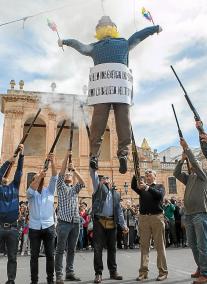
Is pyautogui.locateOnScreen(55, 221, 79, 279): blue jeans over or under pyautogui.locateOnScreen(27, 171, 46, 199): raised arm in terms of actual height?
under

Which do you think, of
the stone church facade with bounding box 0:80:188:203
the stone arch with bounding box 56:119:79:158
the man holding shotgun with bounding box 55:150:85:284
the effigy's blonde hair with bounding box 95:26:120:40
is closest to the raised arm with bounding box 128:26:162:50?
the effigy's blonde hair with bounding box 95:26:120:40

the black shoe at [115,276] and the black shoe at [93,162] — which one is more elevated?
the black shoe at [93,162]

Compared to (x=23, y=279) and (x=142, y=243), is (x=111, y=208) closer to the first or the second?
(x=142, y=243)

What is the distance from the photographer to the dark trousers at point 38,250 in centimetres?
634

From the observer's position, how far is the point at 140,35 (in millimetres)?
6434

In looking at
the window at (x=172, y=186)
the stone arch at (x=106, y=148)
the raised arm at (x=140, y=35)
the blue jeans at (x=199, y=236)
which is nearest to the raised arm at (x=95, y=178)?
the blue jeans at (x=199, y=236)

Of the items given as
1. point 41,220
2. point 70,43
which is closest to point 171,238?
point 41,220

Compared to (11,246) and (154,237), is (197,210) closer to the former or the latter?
(154,237)

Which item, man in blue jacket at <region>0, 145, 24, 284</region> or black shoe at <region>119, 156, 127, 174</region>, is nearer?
black shoe at <region>119, 156, 127, 174</region>

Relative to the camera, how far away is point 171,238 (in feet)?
53.9

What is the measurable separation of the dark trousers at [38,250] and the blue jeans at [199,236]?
2738 mm

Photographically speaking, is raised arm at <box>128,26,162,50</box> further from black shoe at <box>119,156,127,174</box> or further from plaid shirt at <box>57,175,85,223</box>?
plaid shirt at <box>57,175,85,223</box>

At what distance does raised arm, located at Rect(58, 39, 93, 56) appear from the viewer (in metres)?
6.40

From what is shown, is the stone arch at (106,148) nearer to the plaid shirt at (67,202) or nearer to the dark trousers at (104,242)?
the plaid shirt at (67,202)
